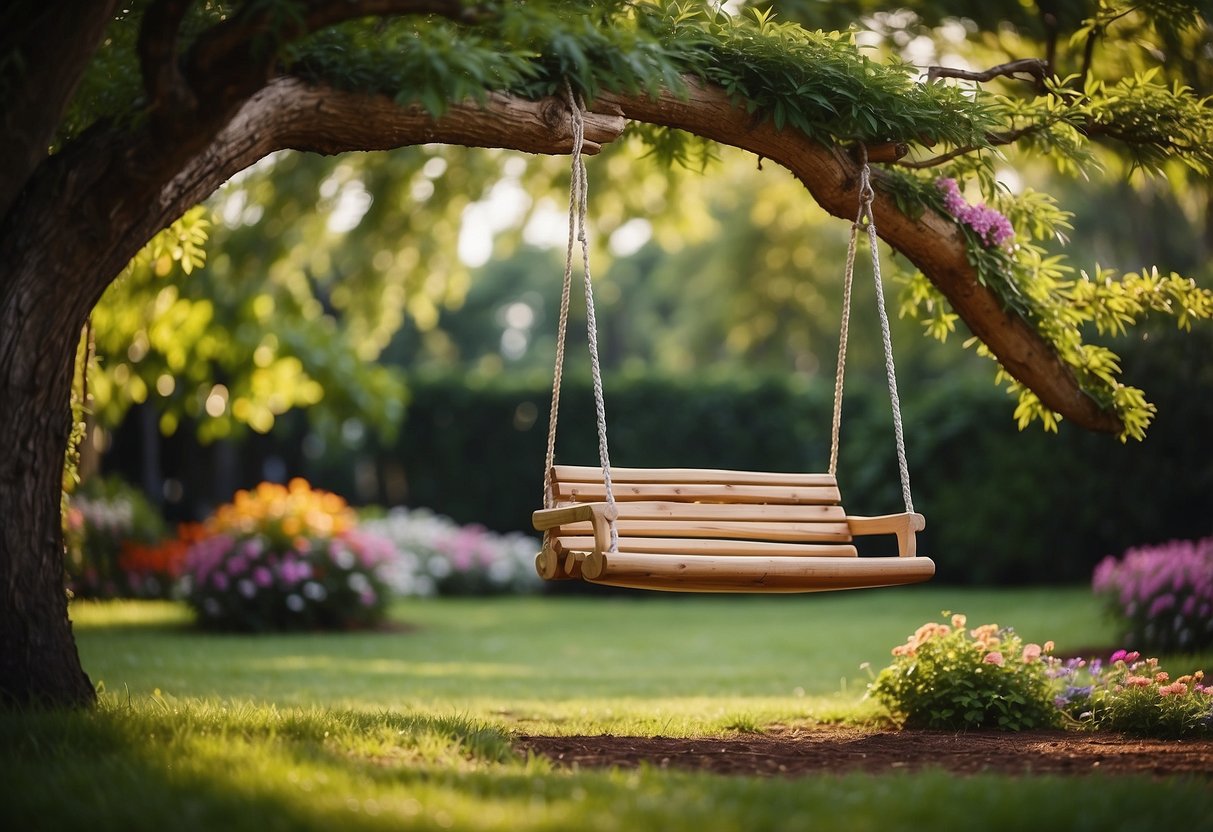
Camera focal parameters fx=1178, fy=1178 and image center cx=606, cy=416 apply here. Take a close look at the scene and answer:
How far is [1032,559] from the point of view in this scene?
1210cm

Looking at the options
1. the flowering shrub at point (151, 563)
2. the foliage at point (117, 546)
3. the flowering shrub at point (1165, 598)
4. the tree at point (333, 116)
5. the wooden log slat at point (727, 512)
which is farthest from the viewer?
Result: the flowering shrub at point (151, 563)

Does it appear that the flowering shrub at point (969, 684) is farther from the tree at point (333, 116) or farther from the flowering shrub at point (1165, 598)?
the flowering shrub at point (1165, 598)

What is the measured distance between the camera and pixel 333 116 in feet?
13.3

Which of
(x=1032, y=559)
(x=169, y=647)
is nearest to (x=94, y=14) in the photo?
(x=169, y=647)

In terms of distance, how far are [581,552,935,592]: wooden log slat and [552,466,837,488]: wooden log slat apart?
0.62m

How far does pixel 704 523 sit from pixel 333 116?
7.10ft

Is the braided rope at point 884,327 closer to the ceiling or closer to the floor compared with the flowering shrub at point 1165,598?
closer to the ceiling

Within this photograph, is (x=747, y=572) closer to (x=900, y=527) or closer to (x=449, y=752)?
(x=900, y=527)

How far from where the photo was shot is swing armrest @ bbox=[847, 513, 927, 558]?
4.65m

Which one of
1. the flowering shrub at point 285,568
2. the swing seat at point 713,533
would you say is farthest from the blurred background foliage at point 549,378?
the swing seat at point 713,533

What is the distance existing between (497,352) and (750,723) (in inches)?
1240

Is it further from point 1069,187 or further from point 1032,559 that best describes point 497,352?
point 1032,559

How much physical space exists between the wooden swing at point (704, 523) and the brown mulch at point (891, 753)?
58 cm

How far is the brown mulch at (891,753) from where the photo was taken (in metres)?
3.71
